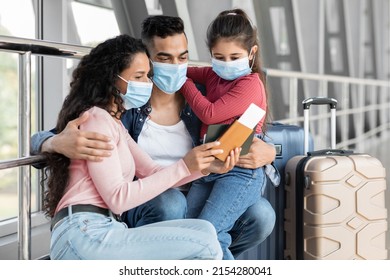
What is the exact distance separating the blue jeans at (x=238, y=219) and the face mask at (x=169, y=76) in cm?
25

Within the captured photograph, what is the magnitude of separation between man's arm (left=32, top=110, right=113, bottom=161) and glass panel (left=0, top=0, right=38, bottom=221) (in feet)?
3.63

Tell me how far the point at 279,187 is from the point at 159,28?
0.70 m

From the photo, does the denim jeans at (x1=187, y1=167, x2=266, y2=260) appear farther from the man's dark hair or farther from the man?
the man's dark hair

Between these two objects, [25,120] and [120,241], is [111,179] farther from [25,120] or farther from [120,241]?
[25,120]

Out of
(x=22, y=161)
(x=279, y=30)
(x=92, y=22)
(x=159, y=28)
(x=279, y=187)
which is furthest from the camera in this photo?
(x=279, y=30)

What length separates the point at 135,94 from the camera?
1.29 m

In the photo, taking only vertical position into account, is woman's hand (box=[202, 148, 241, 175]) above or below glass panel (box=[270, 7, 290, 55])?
below

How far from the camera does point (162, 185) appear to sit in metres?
1.24

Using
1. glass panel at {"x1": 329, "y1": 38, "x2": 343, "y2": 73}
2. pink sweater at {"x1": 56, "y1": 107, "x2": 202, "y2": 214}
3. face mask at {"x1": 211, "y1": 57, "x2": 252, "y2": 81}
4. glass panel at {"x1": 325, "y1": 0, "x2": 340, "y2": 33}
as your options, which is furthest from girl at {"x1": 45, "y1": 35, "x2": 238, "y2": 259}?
glass panel at {"x1": 329, "y1": 38, "x2": 343, "y2": 73}

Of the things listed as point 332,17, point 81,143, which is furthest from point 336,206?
point 332,17

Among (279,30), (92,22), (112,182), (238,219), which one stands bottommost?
(238,219)

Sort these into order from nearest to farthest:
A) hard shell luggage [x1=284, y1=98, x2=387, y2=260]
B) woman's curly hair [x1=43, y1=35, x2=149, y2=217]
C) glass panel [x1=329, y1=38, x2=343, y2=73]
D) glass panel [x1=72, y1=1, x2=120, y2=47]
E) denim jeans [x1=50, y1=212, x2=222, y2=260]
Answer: denim jeans [x1=50, y1=212, x2=222, y2=260] → woman's curly hair [x1=43, y1=35, x2=149, y2=217] → hard shell luggage [x1=284, y1=98, x2=387, y2=260] → glass panel [x1=72, y1=1, x2=120, y2=47] → glass panel [x1=329, y1=38, x2=343, y2=73]

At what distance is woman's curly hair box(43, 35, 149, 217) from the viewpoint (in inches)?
49.0
